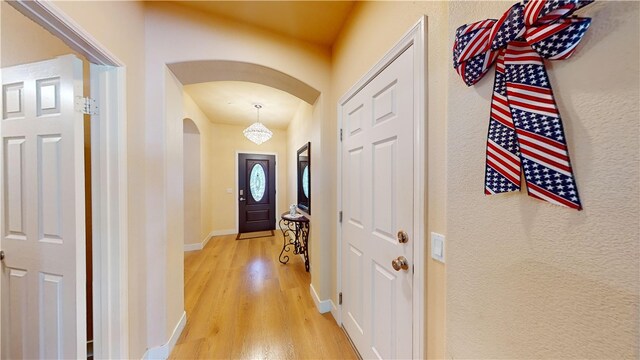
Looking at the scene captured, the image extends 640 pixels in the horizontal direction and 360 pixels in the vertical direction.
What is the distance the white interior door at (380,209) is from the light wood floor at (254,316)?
330mm

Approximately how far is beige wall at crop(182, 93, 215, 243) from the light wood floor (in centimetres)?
104

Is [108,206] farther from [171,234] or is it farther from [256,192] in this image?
[256,192]

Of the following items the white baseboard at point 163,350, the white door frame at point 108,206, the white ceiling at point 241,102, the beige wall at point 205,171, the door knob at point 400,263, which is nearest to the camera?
the door knob at point 400,263

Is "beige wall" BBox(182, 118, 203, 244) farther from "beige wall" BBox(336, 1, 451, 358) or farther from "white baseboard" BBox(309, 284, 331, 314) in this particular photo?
"beige wall" BBox(336, 1, 451, 358)

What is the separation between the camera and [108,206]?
1.25 meters

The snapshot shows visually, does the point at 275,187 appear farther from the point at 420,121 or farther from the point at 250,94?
the point at 420,121

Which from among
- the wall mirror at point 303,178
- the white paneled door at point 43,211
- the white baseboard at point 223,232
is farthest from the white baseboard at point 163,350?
the white baseboard at point 223,232

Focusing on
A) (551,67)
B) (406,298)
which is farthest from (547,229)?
(406,298)

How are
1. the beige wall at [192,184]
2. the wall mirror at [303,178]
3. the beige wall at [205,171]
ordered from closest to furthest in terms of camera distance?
the wall mirror at [303,178] < the beige wall at [205,171] < the beige wall at [192,184]

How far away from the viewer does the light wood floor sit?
1.62 meters

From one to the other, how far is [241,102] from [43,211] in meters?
2.78

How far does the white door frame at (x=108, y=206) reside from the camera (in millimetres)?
1232

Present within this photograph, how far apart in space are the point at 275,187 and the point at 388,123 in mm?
4381

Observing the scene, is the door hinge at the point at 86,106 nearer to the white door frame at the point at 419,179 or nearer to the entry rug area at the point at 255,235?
the white door frame at the point at 419,179
